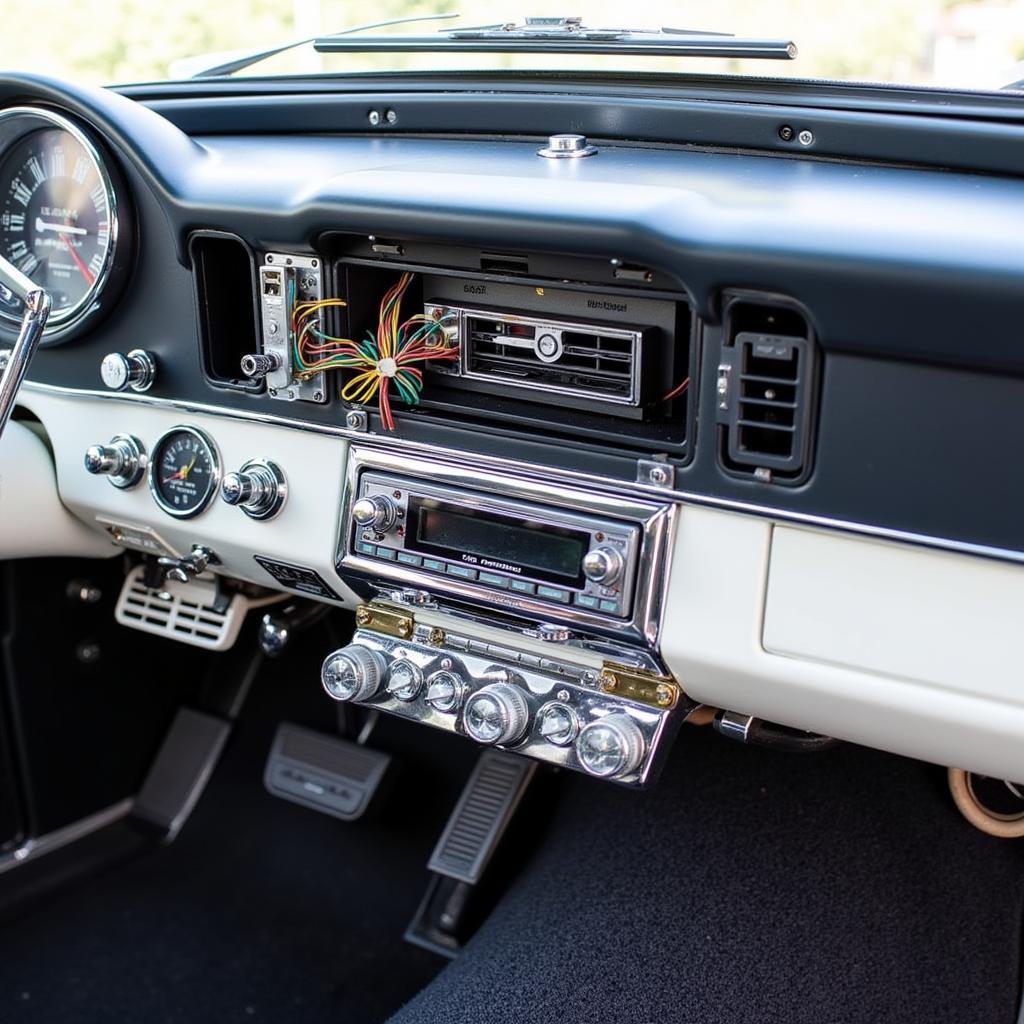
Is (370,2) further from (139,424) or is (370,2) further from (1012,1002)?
(1012,1002)

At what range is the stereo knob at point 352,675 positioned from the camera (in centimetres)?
182

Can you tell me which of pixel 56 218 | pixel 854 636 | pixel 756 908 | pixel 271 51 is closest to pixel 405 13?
pixel 271 51

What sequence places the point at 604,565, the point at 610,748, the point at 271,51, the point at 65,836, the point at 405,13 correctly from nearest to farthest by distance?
the point at 604,565 < the point at 610,748 < the point at 271,51 < the point at 65,836 < the point at 405,13

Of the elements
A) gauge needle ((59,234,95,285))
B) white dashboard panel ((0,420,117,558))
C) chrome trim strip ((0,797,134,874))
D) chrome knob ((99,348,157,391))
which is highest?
gauge needle ((59,234,95,285))

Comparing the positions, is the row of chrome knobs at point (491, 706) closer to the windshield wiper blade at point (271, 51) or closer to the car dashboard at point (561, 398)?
the car dashboard at point (561, 398)

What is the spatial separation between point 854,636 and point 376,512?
696 mm

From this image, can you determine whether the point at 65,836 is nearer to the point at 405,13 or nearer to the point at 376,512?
the point at 376,512

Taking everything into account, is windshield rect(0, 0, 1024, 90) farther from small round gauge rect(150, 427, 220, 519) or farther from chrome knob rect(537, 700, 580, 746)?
chrome knob rect(537, 700, 580, 746)

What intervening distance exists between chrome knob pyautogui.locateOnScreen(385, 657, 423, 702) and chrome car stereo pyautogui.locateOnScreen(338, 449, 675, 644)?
149 millimetres

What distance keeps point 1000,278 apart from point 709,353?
345 millimetres

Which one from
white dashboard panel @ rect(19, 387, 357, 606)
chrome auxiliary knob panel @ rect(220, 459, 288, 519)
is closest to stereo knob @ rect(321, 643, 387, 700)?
white dashboard panel @ rect(19, 387, 357, 606)

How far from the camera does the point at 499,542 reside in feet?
5.42

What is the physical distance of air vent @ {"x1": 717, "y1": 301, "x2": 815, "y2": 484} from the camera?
1.36 metres

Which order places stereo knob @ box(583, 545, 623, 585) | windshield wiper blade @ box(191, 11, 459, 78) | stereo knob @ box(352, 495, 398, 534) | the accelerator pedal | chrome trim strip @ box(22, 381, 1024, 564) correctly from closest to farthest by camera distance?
1. chrome trim strip @ box(22, 381, 1024, 564)
2. stereo knob @ box(583, 545, 623, 585)
3. stereo knob @ box(352, 495, 398, 534)
4. windshield wiper blade @ box(191, 11, 459, 78)
5. the accelerator pedal
